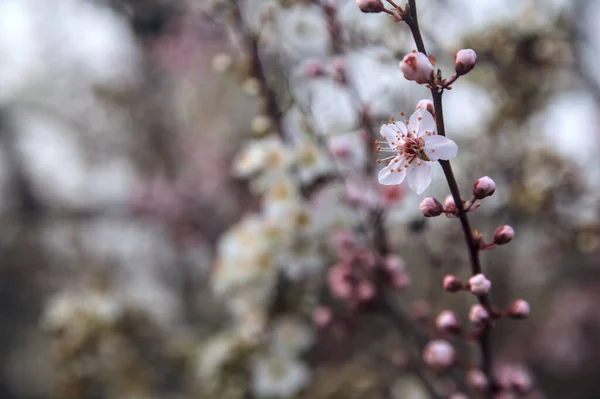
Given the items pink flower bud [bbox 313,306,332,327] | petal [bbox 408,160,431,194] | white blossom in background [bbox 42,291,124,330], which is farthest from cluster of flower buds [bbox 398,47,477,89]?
white blossom in background [bbox 42,291,124,330]

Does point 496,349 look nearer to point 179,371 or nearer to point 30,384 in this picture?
point 179,371

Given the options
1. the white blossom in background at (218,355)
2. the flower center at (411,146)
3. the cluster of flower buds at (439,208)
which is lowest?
the cluster of flower buds at (439,208)

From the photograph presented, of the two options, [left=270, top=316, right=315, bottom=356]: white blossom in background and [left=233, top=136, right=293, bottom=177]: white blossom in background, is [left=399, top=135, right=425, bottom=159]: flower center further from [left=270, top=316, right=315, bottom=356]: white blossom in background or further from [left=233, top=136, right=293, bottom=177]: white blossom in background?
[left=270, top=316, right=315, bottom=356]: white blossom in background

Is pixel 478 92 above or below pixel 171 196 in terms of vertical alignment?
below

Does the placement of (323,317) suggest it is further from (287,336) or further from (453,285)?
(453,285)

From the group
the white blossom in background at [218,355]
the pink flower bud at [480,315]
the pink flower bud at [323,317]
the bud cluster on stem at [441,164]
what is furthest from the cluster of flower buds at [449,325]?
the white blossom in background at [218,355]

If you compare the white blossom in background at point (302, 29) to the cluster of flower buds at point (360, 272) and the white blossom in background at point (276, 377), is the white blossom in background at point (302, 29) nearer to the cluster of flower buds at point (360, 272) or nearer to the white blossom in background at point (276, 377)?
the cluster of flower buds at point (360, 272)

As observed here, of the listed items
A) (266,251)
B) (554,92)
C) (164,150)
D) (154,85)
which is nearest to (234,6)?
(266,251)
